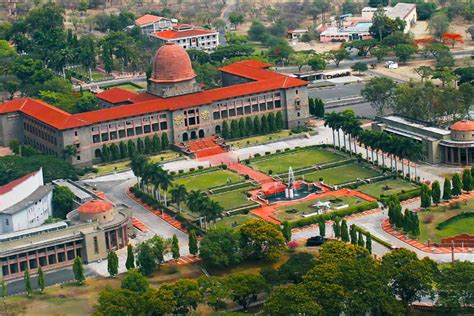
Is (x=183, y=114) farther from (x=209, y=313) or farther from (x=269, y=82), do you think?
(x=209, y=313)

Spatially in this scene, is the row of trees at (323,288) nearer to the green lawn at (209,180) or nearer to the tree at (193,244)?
the tree at (193,244)

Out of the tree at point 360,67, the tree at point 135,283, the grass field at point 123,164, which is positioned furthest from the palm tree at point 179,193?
the tree at point 360,67

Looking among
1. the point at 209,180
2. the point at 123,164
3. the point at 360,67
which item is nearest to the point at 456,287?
the point at 209,180

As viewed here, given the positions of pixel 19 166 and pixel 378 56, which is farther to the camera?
pixel 378 56

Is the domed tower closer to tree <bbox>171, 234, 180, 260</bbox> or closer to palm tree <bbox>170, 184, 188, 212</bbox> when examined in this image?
palm tree <bbox>170, 184, 188, 212</bbox>

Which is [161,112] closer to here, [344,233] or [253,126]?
[253,126]

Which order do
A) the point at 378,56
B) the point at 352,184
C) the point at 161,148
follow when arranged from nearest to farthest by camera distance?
the point at 352,184 → the point at 161,148 → the point at 378,56

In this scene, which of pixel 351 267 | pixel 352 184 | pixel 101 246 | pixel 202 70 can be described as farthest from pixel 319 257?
pixel 202 70
